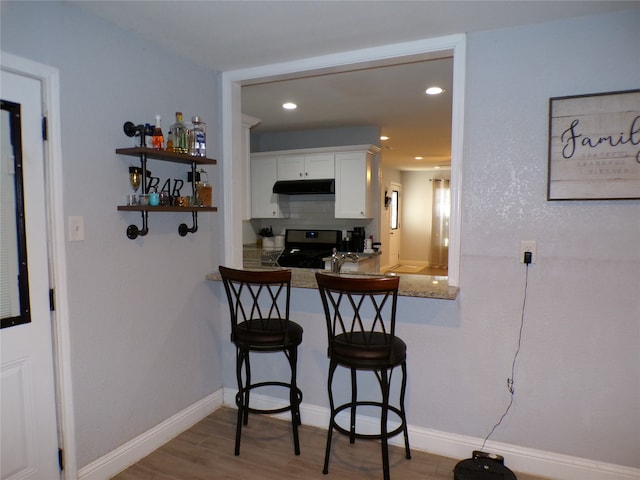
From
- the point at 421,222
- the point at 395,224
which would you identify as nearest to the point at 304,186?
the point at 395,224

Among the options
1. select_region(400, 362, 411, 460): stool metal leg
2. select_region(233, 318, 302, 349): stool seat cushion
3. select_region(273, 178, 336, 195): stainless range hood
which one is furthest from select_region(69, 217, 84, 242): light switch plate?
select_region(273, 178, 336, 195): stainless range hood

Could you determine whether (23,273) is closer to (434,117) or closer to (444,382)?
(444,382)

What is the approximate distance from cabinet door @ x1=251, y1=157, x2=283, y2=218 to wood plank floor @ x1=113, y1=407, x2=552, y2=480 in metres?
3.25

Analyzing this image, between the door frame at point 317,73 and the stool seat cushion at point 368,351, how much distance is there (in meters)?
0.55

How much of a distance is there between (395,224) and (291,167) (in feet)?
15.1

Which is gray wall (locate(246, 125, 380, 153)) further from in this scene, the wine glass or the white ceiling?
the wine glass

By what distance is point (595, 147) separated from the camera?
6.72 feet

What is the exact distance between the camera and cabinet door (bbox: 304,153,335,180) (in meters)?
5.12

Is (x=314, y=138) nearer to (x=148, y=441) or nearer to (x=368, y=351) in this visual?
(x=368, y=351)

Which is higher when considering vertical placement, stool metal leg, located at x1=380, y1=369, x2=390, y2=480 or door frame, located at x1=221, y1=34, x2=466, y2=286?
door frame, located at x1=221, y1=34, x2=466, y2=286

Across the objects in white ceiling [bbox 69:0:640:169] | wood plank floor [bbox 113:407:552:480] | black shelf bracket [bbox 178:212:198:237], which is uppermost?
white ceiling [bbox 69:0:640:169]

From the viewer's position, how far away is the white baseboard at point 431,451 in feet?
7.00

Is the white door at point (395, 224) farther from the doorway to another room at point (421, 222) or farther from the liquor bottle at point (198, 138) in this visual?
the liquor bottle at point (198, 138)

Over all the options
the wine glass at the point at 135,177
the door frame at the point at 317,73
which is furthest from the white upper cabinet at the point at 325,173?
the wine glass at the point at 135,177
